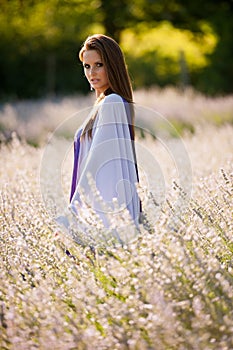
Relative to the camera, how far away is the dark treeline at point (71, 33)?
18.5 m

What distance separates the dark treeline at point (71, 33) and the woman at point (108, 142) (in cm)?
1536

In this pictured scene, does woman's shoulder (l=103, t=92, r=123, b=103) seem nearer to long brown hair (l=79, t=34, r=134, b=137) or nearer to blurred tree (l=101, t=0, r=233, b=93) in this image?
long brown hair (l=79, t=34, r=134, b=137)

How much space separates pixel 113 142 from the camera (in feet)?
10.3

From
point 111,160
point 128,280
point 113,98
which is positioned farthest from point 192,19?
point 128,280

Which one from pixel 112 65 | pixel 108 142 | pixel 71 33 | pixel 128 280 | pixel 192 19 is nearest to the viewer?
pixel 128 280

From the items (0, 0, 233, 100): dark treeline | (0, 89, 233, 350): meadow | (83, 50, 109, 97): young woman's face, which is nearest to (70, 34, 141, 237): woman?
(83, 50, 109, 97): young woman's face

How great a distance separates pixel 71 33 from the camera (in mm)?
19328

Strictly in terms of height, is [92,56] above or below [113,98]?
above

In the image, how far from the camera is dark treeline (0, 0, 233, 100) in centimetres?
1850

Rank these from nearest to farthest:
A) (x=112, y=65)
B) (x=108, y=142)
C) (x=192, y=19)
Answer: (x=108, y=142) < (x=112, y=65) < (x=192, y=19)

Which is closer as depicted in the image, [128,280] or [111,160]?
[128,280]

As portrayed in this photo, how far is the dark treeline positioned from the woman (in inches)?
605

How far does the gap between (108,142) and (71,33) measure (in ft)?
55.1

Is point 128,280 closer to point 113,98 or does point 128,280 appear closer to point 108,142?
point 108,142
